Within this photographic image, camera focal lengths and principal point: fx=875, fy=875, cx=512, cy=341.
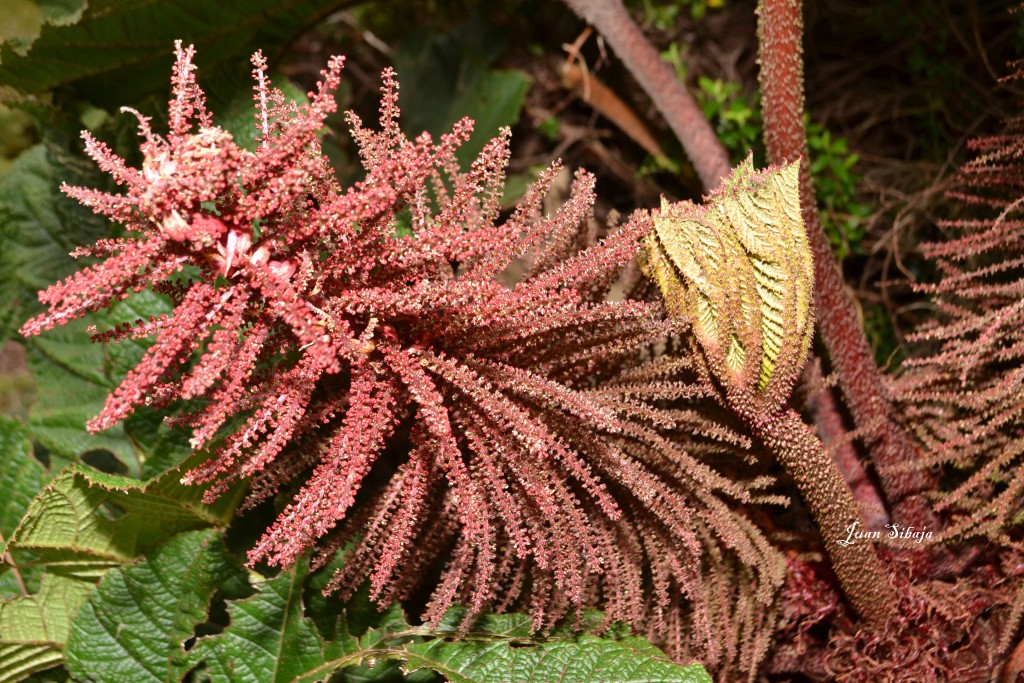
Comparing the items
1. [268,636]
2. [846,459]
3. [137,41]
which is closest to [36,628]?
[268,636]

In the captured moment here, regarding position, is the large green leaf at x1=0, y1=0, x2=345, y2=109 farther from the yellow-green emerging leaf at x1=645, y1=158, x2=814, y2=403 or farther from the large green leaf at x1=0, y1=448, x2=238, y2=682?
the yellow-green emerging leaf at x1=645, y1=158, x2=814, y2=403

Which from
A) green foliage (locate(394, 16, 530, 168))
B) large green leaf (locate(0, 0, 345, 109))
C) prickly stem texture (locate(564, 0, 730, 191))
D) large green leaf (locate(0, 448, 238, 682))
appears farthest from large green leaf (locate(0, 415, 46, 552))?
prickly stem texture (locate(564, 0, 730, 191))

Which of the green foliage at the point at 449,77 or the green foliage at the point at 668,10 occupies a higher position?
the green foliage at the point at 668,10

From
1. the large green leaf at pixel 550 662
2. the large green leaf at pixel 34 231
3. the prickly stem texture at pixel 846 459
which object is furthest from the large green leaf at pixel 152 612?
the prickly stem texture at pixel 846 459

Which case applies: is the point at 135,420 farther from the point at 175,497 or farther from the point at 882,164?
the point at 882,164

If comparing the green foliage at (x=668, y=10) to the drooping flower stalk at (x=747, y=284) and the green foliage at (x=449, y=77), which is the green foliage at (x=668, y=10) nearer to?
the green foliage at (x=449, y=77)

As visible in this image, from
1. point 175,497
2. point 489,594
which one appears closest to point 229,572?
point 175,497
